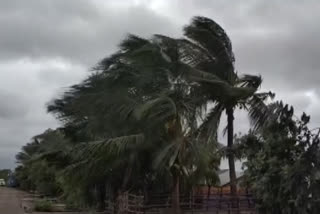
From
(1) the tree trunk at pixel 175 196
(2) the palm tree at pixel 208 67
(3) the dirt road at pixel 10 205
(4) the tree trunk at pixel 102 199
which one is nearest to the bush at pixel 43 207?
(3) the dirt road at pixel 10 205

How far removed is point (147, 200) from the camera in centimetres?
3016

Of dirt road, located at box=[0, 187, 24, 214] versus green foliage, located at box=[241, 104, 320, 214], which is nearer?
green foliage, located at box=[241, 104, 320, 214]

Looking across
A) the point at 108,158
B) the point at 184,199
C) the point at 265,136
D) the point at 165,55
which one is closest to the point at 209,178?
the point at 184,199

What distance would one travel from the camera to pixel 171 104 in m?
23.5

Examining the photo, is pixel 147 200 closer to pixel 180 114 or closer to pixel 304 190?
pixel 180 114

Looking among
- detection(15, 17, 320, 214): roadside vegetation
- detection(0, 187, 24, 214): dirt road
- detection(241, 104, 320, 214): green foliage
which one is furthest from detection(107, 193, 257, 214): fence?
detection(241, 104, 320, 214): green foliage

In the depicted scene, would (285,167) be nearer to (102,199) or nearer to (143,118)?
(143,118)

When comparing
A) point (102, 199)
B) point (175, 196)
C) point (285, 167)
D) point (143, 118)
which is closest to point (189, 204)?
point (175, 196)

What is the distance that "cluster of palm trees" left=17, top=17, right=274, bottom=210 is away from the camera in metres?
23.9

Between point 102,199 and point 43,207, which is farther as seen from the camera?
point 43,207

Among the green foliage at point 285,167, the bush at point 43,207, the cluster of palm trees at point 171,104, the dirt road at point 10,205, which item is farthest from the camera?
the bush at point 43,207

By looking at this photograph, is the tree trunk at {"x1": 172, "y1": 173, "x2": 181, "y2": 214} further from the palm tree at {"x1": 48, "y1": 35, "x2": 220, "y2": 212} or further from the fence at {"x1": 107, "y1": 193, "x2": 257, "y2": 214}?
the fence at {"x1": 107, "y1": 193, "x2": 257, "y2": 214}

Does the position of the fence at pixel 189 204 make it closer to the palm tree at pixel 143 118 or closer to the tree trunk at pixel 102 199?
the palm tree at pixel 143 118

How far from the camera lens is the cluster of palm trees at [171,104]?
2394cm
